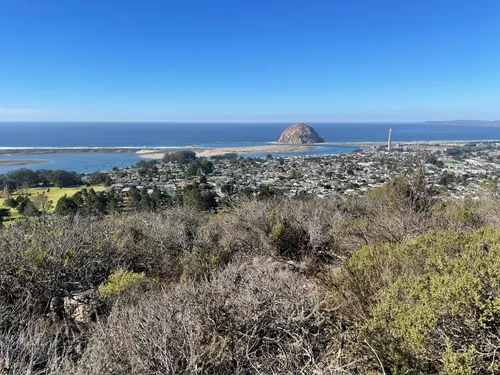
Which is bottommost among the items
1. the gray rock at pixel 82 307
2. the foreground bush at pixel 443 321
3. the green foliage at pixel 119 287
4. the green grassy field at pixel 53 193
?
the green grassy field at pixel 53 193

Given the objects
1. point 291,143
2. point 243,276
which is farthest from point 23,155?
point 243,276

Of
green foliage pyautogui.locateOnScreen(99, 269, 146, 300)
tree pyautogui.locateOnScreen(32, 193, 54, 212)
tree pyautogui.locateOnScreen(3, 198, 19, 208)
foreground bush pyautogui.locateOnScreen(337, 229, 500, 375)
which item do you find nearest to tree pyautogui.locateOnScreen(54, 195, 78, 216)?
tree pyautogui.locateOnScreen(32, 193, 54, 212)

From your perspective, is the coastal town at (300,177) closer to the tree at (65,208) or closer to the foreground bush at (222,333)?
the tree at (65,208)

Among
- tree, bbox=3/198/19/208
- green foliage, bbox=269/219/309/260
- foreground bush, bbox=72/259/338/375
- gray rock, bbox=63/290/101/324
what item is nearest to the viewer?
foreground bush, bbox=72/259/338/375

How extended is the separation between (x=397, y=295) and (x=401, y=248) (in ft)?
4.88

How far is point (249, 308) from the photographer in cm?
372

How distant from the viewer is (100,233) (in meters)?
7.27

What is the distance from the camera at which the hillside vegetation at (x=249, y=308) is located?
2656 millimetres

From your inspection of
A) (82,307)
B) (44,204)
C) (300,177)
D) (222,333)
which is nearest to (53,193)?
(44,204)

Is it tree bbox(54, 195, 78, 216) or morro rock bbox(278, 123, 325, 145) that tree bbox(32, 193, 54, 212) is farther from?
morro rock bbox(278, 123, 325, 145)

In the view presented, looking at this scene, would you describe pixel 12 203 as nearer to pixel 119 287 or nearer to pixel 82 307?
pixel 82 307

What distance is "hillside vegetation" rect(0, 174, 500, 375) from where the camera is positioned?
2.66m

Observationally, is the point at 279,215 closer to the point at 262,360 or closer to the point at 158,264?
the point at 158,264

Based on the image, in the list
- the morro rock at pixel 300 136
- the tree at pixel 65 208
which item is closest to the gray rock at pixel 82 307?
the tree at pixel 65 208
